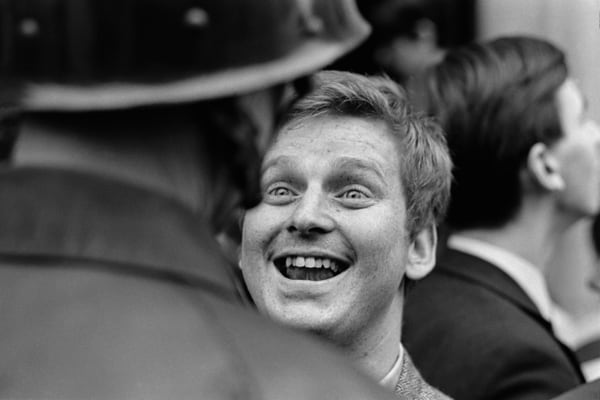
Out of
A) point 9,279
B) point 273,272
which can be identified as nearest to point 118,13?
point 9,279

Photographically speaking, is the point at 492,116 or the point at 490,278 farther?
the point at 492,116

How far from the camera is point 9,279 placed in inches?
68.1

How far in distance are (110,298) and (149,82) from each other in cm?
28

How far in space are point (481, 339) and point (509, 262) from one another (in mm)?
568

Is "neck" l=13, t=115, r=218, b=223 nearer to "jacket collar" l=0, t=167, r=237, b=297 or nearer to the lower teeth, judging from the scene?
"jacket collar" l=0, t=167, r=237, b=297

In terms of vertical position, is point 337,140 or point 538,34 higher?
point 337,140

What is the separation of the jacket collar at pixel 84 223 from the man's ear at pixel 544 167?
270cm

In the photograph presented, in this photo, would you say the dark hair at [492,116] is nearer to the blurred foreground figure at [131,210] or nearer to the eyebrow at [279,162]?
the eyebrow at [279,162]

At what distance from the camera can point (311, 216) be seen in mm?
3064

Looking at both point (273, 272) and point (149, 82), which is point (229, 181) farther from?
point (273, 272)

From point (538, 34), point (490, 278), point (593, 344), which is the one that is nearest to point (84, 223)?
point (490, 278)

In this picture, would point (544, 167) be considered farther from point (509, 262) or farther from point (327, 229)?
point (327, 229)

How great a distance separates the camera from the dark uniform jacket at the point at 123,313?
1.66 meters

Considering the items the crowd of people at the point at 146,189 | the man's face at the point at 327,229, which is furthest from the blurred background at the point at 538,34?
the crowd of people at the point at 146,189
